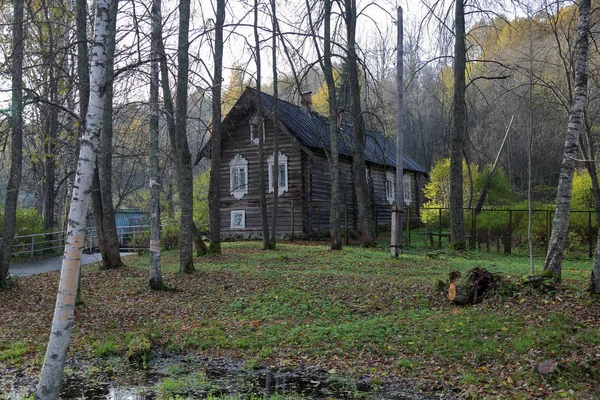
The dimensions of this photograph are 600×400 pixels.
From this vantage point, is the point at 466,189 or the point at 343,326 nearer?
the point at 343,326

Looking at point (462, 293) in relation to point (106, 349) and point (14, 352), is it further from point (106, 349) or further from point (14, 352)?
point (14, 352)

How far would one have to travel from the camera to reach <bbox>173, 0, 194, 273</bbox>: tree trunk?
11.8 metres

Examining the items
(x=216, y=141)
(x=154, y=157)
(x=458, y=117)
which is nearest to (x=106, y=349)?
(x=154, y=157)

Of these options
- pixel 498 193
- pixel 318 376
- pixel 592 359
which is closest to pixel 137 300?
pixel 318 376

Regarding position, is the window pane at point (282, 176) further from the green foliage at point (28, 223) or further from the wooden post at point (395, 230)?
the green foliage at point (28, 223)

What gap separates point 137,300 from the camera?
1085cm

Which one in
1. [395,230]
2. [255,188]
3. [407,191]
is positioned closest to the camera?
[395,230]

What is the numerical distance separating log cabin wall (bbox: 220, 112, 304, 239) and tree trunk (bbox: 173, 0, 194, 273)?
1060 cm

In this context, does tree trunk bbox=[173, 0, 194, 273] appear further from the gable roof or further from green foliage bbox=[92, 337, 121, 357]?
the gable roof

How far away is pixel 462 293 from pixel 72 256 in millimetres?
7241

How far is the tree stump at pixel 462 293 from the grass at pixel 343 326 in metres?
0.30

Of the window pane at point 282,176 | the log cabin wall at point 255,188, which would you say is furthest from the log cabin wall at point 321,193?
the window pane at point 282,176

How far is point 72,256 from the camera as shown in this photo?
14.1 feet

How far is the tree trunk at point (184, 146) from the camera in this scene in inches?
466
